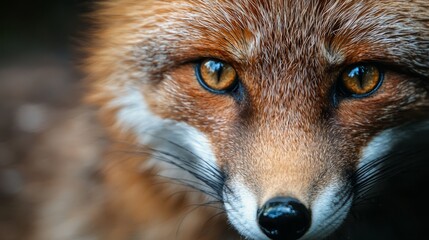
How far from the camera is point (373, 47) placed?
245 cm

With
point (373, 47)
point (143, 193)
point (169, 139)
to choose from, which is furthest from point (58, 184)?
point (373, 47)

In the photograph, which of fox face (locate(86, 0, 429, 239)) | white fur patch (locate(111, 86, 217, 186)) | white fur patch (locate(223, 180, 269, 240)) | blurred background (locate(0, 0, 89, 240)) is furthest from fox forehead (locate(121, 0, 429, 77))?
blurred background (locate(0, 0, 89, 240))

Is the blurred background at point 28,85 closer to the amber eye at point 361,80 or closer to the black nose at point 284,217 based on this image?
the amber eye at point 361,80

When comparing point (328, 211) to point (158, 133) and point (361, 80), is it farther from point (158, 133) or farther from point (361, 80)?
point (158, 133)

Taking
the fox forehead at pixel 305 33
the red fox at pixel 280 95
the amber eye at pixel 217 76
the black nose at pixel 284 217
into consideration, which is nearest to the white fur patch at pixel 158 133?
the red fox at pixel 280 95

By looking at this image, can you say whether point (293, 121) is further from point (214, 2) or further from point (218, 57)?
point (214, 2)

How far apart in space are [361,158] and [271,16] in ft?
2.08

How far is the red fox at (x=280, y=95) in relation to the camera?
2.33 meters

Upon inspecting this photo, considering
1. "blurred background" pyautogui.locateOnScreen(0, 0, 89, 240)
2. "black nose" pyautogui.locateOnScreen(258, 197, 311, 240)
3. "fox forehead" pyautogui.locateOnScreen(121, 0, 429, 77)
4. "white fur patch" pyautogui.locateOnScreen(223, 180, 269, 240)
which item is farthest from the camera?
"blurred background" pyautogui.locateOnScreen(0, 0, 89, 240)

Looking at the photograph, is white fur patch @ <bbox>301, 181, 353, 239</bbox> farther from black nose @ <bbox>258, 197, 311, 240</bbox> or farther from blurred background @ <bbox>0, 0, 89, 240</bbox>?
blurred background @ <bbox>0, 0, 89, 240</bbox>

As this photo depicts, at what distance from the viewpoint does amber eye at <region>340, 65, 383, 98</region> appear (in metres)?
2.49

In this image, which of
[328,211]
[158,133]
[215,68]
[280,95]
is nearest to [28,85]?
[158,133]

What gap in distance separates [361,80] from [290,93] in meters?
0.27

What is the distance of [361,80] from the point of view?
2.50 m
